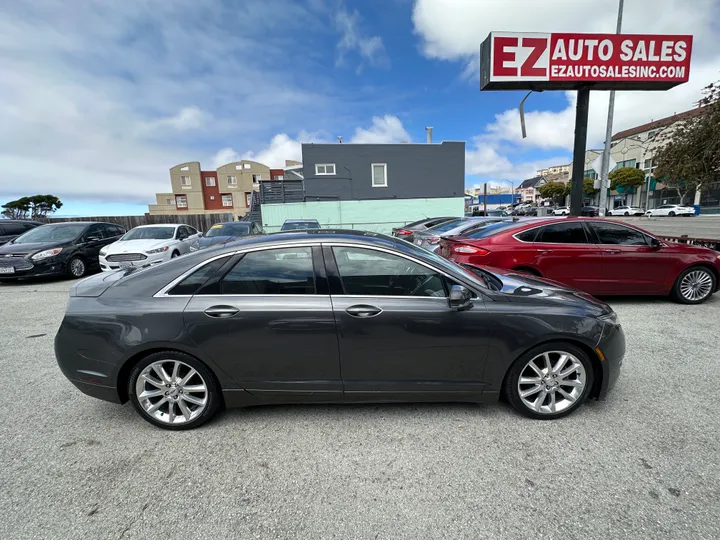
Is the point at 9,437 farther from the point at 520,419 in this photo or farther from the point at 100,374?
the point at 520,419

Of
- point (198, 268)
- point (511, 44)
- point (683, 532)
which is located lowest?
point (683, 532)

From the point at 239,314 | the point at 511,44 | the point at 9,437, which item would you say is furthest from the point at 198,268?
the point at 511,44

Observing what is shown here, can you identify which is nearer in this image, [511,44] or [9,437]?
[9,437]

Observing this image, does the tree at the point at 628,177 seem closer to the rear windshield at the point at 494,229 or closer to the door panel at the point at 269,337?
the rear windshield at the point at 494,229

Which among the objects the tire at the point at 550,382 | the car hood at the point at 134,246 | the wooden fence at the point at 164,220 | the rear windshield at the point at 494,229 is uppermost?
the wooden fence at the point at 164,220

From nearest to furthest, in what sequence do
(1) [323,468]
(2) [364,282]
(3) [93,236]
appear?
1. (1) [323,468]
2. (2) [364,282]
3. (3) [93,236]

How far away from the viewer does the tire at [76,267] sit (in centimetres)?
856

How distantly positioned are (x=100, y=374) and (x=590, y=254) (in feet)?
21.3

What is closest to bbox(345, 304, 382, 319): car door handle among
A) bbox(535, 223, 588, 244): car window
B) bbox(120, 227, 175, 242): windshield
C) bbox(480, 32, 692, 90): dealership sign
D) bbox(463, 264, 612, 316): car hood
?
bbox(463, 264, 612, 316): car hood

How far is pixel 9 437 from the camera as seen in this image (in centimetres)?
246

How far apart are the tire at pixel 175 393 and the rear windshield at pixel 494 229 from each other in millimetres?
4765

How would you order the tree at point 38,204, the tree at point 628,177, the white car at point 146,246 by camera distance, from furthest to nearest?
the tree at point 628,177, the tree at point 38,204, the white car at point 146,246

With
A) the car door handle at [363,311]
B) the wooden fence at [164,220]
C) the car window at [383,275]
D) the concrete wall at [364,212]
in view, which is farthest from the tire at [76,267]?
the wooden fence at [164,220]

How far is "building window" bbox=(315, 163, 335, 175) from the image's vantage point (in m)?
20.9
